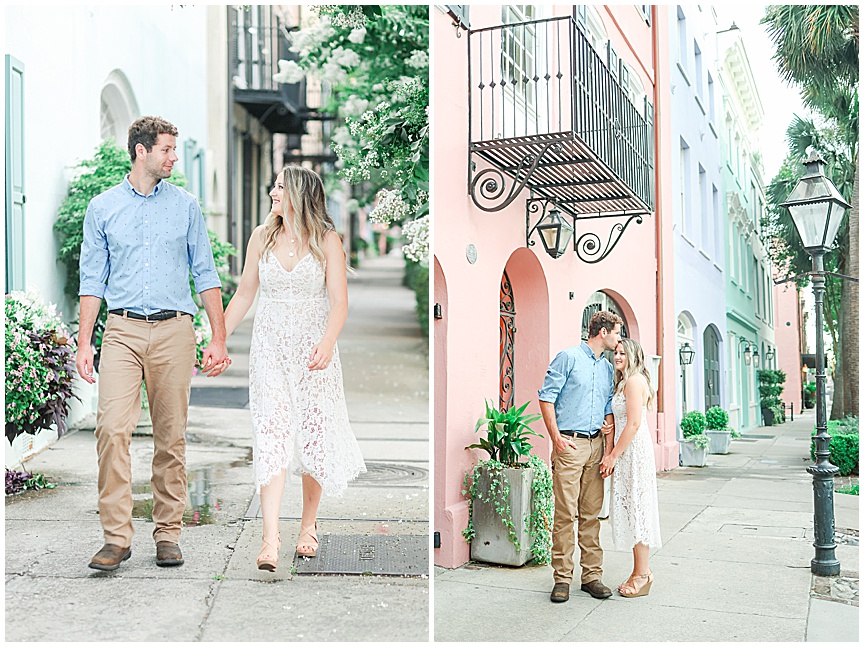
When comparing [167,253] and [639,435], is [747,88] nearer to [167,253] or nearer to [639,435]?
[639,435]

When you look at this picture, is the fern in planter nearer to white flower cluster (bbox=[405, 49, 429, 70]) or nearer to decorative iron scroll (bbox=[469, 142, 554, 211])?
decorative iron scroll (bbox=[469, 142, 554, 211])

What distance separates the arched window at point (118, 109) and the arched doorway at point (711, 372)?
5489 millimetres

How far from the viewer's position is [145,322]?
325 cm

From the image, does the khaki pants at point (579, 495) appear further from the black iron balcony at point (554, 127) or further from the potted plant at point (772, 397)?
the black iron balcony at point (554, 127)

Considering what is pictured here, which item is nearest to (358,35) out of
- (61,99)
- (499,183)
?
(61,99)

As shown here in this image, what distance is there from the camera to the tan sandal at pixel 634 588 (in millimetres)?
3209

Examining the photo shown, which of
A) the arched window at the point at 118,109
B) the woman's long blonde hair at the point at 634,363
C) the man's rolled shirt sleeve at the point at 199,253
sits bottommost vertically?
the woman's long blonde hair at the point at 634,363

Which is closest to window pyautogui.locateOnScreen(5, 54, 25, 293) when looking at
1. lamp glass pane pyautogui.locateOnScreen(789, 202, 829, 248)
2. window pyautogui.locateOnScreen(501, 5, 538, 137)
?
window pyautogui.locateOnScreen(501, 5, 538, 137)

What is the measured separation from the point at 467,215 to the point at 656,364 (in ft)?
3.30

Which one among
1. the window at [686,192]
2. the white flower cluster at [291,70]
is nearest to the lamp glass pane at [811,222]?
the window at [686,192]

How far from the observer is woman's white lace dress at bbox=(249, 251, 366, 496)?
3258mm

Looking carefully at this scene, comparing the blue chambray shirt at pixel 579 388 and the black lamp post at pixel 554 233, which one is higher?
the black lamp post at pixel 554 233

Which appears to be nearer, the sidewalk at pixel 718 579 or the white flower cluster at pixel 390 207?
the sidewalk at pixel 718 579

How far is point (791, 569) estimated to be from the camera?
10.5 feet
